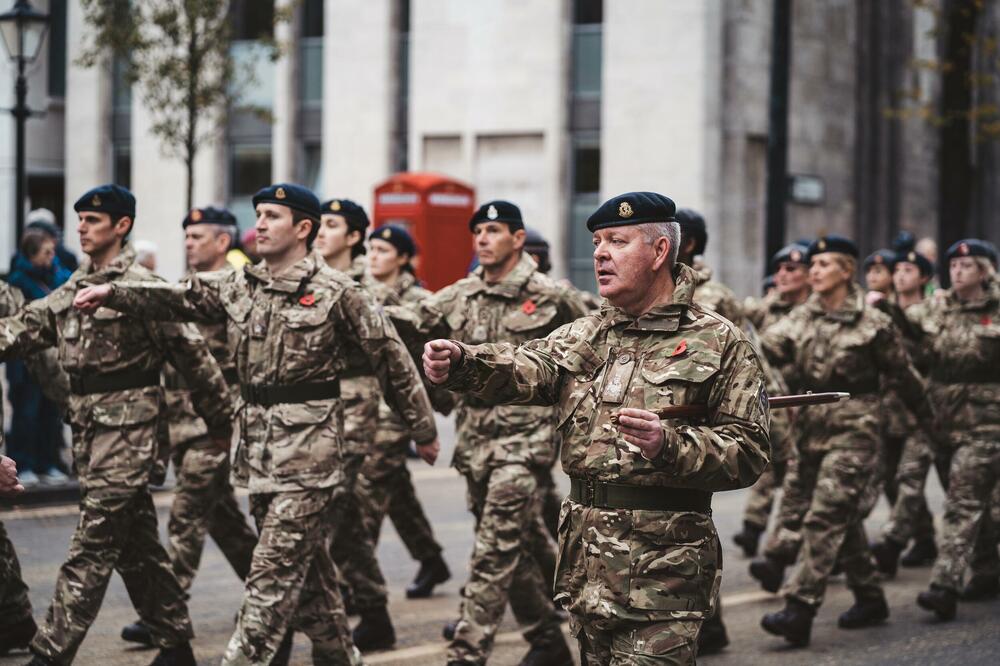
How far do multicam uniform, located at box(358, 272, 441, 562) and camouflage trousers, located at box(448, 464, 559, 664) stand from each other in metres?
1.33

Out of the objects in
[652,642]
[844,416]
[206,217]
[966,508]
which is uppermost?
[206,217]

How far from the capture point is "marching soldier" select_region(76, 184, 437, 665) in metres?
6.69

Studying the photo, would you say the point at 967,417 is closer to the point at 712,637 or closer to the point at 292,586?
the point at 712,637

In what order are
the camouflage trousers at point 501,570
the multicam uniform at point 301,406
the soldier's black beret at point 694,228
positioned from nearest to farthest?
the multicam uniform at point 301,406 → the camouflage trousers at point 501,570 → the soldier's black beret at point 694,228

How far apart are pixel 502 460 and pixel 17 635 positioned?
2.53 metres

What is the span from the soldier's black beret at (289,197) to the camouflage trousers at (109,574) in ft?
4.91

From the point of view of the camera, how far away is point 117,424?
7270mm

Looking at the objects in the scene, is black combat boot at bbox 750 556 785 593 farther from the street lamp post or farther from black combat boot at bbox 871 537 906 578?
the street lamp post

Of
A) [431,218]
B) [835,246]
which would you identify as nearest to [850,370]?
[835,246]

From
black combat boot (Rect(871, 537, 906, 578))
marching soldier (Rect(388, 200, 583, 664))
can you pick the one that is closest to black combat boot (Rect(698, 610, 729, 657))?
marching soldier (Rect(388, 200, 583, 664))

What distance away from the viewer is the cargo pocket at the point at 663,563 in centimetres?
498

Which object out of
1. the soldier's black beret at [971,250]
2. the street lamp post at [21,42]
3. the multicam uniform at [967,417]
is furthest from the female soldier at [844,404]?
the street lamp post at [21,42]

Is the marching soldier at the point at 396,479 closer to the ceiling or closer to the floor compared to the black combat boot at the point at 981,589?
closer to the ceiling

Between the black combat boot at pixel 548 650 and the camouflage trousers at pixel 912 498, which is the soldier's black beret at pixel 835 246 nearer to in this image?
the camouflage trousers at pixel 912 498
